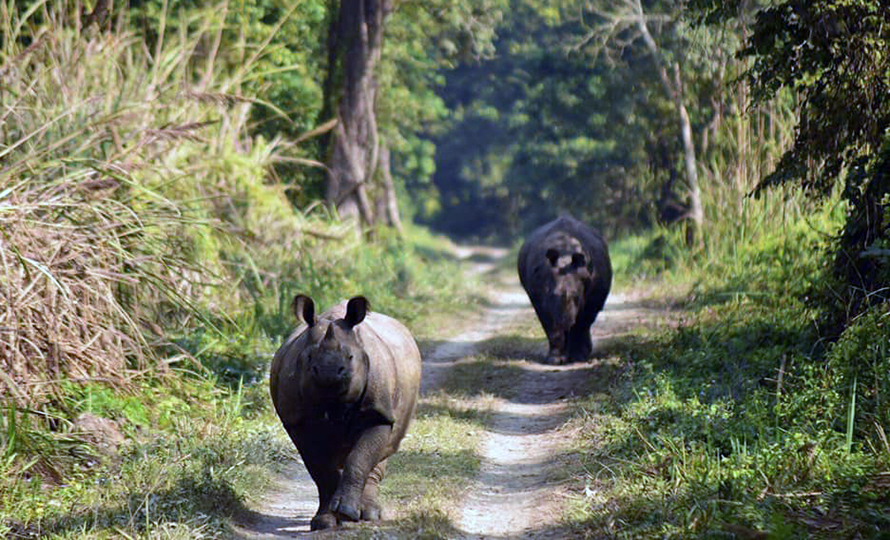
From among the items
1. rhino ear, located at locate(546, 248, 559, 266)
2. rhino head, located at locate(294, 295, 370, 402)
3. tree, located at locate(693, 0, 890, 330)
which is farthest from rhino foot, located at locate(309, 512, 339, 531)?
rhino ear, located at locate(546, 248, 559, 266)

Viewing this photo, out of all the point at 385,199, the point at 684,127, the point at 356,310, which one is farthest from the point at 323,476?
the point at 385,199

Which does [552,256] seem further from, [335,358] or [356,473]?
Result: [335,358]

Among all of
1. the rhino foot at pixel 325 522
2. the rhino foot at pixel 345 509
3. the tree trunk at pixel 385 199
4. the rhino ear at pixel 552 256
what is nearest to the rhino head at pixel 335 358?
A: the rhino foot at pixel 345 509

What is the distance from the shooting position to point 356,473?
648cm

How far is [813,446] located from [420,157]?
43.0m

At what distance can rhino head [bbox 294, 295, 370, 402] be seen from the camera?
6172 mm

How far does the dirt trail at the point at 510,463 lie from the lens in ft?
22.7

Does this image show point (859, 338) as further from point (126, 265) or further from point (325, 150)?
point (325, 150)

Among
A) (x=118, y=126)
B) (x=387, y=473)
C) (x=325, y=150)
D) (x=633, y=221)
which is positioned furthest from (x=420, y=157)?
(x=387, y=473)

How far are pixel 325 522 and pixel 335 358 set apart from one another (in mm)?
985

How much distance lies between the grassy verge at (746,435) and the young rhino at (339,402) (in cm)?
122

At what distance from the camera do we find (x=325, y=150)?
21.2 m

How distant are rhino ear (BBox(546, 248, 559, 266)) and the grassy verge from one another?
2073 millimetres

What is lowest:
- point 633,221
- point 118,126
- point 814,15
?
point 633,221
